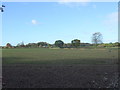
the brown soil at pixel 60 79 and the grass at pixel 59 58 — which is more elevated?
the grass at pixel 59 58

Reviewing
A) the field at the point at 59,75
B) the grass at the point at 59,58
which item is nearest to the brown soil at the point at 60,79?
the field at the point at 59,75

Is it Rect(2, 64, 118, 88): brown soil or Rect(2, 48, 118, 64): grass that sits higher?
Rect(2, 48, 118, 64): grass

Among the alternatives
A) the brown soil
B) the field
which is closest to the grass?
the field

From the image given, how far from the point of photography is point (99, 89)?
6773 mm

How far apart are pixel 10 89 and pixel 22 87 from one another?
45 cm

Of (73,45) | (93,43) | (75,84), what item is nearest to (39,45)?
(73,45)

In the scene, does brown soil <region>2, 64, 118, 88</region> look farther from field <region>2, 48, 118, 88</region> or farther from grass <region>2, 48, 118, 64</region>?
grass <region>2, 48, 118, 64</region>

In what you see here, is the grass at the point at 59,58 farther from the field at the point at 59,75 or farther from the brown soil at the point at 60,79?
the brown soil at the point at 60,79

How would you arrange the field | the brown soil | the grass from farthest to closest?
the grass < the field < the brown soil

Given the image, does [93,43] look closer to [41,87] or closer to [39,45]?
[39,45]

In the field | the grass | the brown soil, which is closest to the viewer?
the brown soil

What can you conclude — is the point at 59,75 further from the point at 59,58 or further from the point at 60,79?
the point at 59,58

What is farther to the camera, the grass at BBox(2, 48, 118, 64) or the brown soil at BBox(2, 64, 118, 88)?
the grass at BBox(2, 48, 118, 64)

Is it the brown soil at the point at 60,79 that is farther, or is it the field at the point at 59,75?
the field at the point at 59,75
